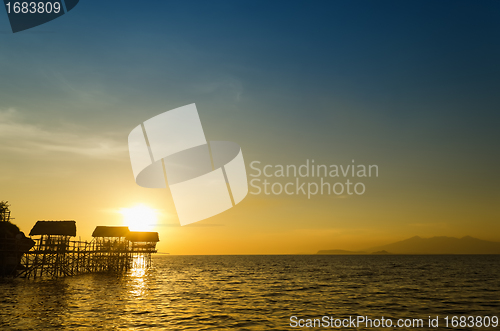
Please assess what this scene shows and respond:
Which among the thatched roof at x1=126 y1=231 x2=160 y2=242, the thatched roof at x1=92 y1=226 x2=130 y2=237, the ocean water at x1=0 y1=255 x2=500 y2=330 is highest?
the thatched roof at x1=92 y1=226 x2=130 y2=237

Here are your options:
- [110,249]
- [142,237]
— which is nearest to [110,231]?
[110,249]

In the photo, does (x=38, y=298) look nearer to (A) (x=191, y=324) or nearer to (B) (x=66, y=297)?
(B) (x=66, y=297)

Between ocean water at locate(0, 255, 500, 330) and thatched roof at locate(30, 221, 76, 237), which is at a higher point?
thatched roof at locate(30, 221, 76, 237)

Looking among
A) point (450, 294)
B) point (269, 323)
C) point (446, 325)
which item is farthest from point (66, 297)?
point (450, 294)

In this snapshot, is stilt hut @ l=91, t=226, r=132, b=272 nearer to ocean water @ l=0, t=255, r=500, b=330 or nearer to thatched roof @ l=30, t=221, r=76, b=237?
thatched roof @ l=30, t=221, r=76, b=237

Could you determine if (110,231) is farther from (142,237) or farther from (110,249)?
(142,237)

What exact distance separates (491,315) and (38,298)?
126ft

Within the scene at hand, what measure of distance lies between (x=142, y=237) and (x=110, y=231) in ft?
45.4

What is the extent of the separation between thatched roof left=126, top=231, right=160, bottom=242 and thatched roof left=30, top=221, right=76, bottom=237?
28556 millimetres

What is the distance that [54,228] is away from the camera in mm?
58094

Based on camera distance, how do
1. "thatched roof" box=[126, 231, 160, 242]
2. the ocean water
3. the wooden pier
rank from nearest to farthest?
the ocean water
the wooden pier
"thatched roof" box=[126, 231, 160, 242]

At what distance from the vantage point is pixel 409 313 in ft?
94.1

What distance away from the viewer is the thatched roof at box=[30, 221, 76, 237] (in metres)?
57.4

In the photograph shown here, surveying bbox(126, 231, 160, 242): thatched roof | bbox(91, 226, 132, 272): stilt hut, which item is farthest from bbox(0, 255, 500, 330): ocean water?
bbox(126, 231, 160, 242): thatched roof
